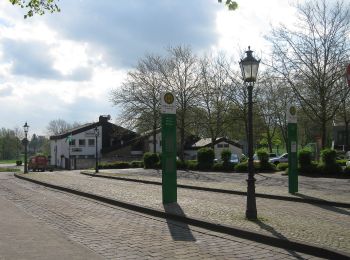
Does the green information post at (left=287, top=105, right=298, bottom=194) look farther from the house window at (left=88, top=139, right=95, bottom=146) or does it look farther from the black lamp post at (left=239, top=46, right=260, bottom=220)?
the house window at (left=88, top=139, right=95, bottom=146)

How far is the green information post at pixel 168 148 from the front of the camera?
14.9 m

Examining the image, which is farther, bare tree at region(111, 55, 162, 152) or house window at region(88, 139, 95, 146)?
house window at region(88, 139, 95, 146)

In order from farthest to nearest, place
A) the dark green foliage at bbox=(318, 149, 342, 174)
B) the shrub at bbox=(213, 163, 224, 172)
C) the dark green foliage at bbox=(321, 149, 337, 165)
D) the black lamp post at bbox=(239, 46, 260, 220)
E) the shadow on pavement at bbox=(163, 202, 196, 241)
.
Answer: the shrub at bbox=(213, 163, 224, 172), the dark green foliage at bbox=(321, 149, 337, 165), the dark green foliage at bbox=(318, 149, 342, 174), the black lamp post at bbox=(239, 46, 260, 220), the shadow on pavement at bbox=(163, 202, 196, 241)

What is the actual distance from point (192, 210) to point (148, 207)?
1.34m

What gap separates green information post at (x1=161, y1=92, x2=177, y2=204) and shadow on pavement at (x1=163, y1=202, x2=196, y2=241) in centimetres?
103

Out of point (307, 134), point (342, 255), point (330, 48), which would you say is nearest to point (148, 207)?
point (342, 255)

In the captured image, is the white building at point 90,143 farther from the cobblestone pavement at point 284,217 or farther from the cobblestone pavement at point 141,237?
the cobblestone pavement at point 141,237

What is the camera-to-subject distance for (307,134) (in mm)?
68750

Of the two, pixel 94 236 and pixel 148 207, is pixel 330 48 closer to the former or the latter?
pixel 148 207

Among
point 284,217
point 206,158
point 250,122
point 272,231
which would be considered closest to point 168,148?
point 250,122

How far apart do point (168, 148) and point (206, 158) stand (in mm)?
22622

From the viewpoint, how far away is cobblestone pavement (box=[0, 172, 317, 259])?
318 inches

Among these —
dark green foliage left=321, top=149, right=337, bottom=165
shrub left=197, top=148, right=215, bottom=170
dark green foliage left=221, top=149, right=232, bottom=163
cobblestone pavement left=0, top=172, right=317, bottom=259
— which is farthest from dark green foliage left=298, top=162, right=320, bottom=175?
cobblestone pavement left=0, top=172, right=317, bottom=259

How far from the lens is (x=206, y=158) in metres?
37.4
